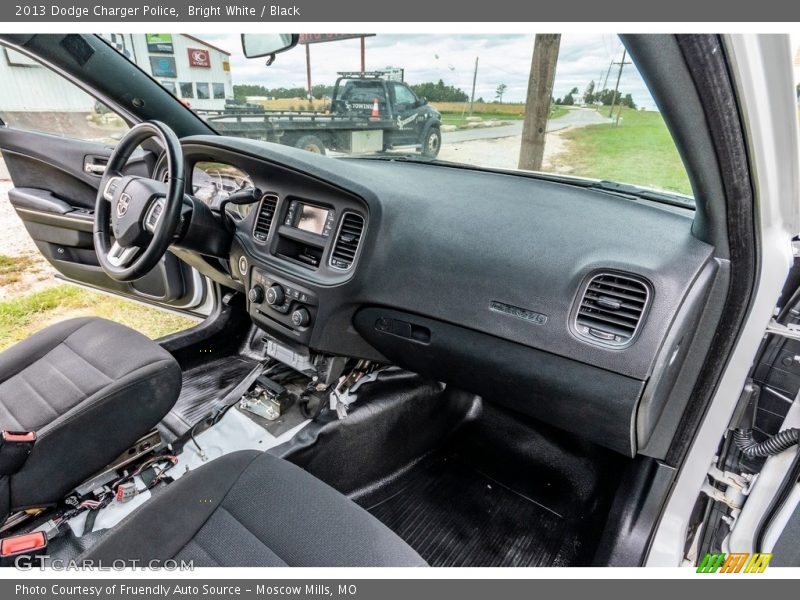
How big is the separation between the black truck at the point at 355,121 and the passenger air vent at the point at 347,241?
629 mm

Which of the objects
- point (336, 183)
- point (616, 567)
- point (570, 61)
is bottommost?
point (616, 567)

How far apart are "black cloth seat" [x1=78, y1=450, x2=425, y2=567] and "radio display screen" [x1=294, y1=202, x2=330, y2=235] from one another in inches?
28.0

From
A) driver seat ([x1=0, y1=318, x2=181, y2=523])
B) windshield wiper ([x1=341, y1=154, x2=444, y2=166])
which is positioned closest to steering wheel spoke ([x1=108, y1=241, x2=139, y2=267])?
driver seat ([x1=0, y1=318, x2=181, y2=523])

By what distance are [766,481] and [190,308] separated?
2253 mm

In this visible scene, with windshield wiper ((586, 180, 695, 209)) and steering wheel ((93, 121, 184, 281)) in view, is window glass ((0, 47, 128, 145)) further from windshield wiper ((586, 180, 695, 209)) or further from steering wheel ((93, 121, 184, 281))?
windshield wiper ((586, 180, 695, 209))

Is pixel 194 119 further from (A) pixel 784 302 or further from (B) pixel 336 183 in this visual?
(A) pixel 784 302

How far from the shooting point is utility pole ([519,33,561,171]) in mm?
1625

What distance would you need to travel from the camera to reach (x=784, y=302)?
1024 mm

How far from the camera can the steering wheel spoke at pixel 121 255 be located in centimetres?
137

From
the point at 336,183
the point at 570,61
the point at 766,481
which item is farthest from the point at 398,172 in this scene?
the point at 766,481

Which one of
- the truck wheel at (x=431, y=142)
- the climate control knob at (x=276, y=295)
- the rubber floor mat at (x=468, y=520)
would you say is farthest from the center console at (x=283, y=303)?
the truck wheel at (x=431, y=142)

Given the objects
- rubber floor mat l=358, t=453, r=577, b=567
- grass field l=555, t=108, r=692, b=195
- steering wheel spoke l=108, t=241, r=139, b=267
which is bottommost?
rubber floor mat l=358, t=453, r=577, b=567

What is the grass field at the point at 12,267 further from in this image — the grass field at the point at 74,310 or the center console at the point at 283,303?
the center console at the point at 283,303

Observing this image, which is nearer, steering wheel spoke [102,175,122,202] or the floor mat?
steering wheel spoke [102,175,122,202]
